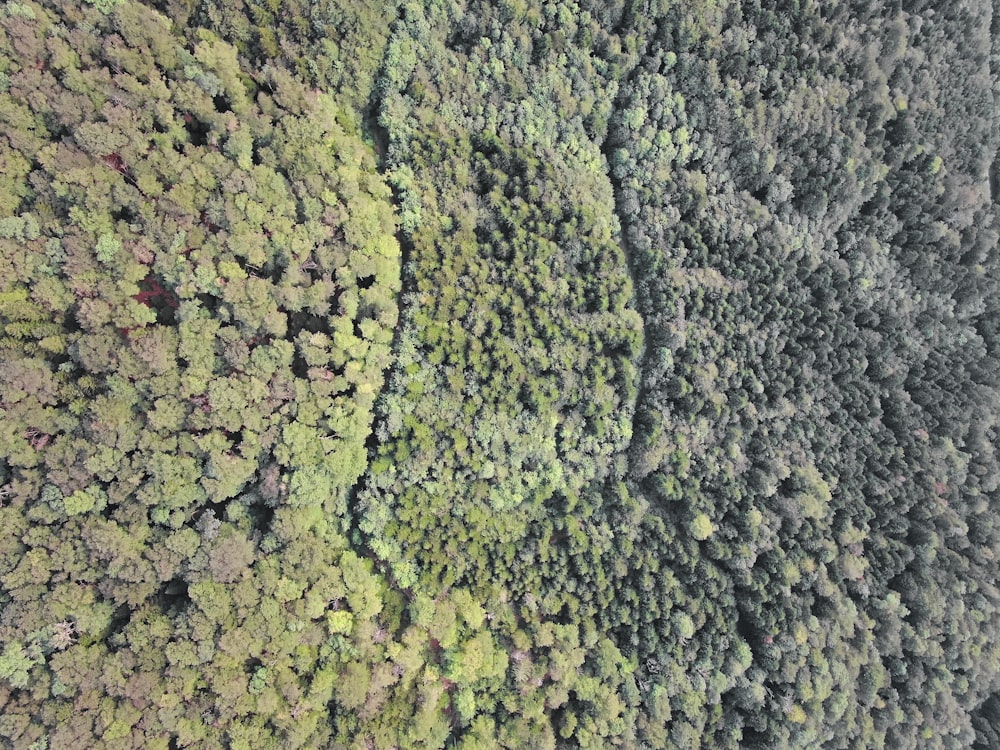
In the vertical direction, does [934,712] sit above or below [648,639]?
above

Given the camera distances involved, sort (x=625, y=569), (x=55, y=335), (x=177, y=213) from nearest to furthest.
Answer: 1. (x=55, y=335)
2. (x=177, y=213)
3. (x=625, y=569)

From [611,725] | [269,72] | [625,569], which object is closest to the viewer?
[269,72]

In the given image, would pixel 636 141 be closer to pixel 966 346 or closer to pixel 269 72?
pixel 269 72

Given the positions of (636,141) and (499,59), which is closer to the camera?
(499,59)

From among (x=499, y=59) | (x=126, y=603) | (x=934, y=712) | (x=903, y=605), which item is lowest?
(x=126, y=603)

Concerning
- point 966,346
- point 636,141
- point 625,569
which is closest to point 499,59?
point 636,141

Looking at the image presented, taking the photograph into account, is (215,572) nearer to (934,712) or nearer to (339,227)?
(339,227)

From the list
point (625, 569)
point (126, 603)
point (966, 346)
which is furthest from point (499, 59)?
point (966, 346)
